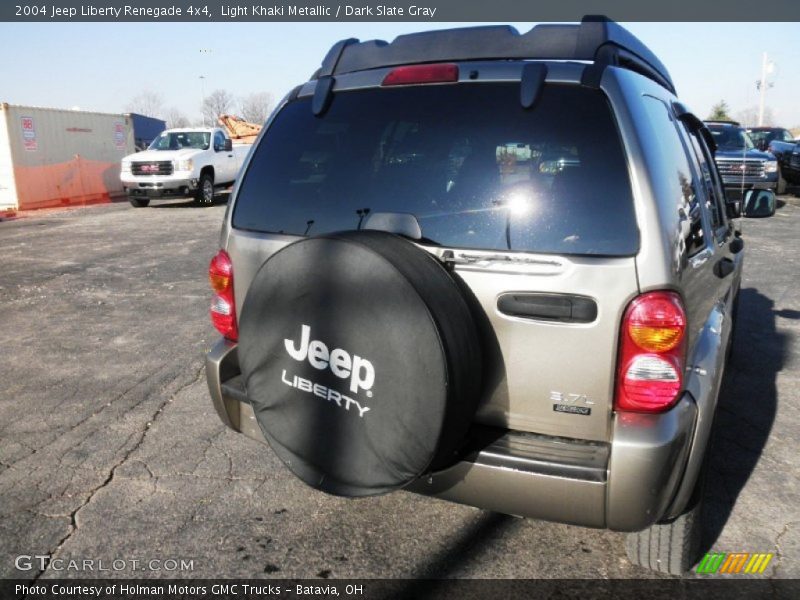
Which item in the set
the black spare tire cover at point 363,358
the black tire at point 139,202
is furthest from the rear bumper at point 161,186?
the black spare tire cover at point 363,358

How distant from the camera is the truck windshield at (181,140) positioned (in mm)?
19281

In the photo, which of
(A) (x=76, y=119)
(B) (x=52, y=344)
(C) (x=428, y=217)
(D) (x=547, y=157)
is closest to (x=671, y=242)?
(D) (x=547, y=157)

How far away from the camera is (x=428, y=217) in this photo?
244 centimetres

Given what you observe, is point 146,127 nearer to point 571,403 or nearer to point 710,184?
point 710,184

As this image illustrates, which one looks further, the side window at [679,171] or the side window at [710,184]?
the side window at [710,184]

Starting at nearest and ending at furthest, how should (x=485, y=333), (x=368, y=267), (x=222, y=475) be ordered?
(x=368, y=267) → (x=485, y=333) → (x=222, y=475)

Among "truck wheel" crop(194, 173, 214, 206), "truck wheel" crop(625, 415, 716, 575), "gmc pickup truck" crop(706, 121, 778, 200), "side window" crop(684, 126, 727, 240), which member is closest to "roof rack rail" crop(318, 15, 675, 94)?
"side window" crop(684, 126, 727, 240)

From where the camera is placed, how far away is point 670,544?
102 inches

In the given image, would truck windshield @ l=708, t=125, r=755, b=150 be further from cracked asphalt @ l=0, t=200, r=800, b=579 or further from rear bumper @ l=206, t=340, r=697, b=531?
rear bumper @ l=206, t=340, r=697, b=531

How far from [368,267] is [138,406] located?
2.88 m

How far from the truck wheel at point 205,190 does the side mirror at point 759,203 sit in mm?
16343

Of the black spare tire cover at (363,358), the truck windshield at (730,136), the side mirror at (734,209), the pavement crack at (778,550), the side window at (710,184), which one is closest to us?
the black spare tire cover at (363,358)

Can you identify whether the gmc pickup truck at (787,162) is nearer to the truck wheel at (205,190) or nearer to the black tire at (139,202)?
the truck wheel at (205,190)

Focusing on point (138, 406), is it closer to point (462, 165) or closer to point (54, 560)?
point (54, 560)
